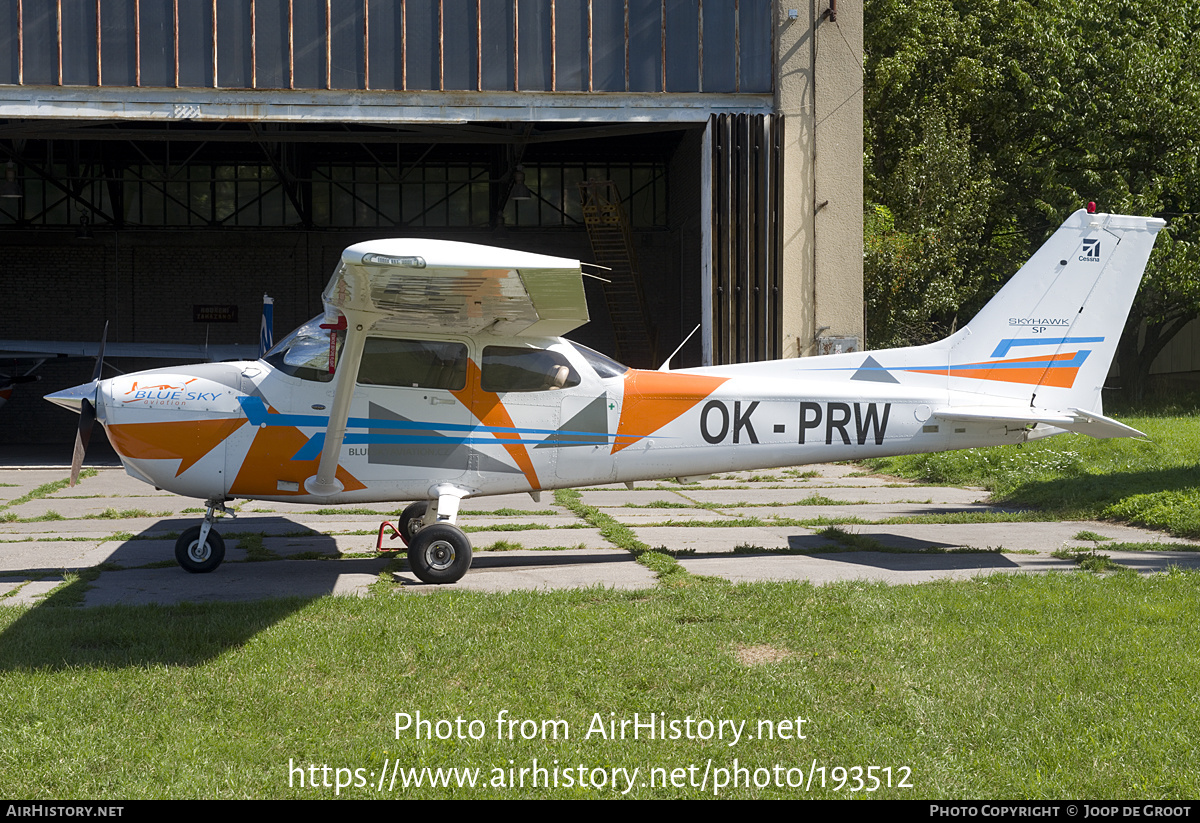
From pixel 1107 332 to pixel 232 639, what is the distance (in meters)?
7.57

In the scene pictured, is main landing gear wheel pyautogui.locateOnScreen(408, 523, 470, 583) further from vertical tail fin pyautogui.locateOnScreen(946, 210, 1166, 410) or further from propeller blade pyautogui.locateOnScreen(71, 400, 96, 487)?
vertical tail fin pyautogui.locateOnScreen(946, 210, 1166, 410)

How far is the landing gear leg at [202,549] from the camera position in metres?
7.71

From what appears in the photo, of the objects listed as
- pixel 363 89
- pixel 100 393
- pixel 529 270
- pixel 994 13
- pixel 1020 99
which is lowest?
pixel 100 393

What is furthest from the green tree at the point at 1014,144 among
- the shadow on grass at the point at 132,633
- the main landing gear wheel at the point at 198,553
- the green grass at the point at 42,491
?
the shadow on grass at the point at 132,633

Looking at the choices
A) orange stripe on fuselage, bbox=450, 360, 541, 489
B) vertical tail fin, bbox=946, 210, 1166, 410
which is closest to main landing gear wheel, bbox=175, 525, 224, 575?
orange stripe on fuselage, bbox=450, 360, 541, 489

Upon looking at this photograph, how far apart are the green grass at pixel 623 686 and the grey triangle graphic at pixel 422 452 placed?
1485 millimetres

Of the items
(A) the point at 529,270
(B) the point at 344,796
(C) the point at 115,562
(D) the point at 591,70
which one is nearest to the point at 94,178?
(D) the point at 591,70

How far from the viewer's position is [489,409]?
786 centimetres

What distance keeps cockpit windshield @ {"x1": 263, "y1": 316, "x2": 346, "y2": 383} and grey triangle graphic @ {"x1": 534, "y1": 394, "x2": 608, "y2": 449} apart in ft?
6.08

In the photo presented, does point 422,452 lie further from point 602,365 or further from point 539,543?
point 539,543

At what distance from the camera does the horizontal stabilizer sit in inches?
318

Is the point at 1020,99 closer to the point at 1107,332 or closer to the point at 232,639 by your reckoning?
the point at 1107,332

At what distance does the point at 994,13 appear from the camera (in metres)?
28.9

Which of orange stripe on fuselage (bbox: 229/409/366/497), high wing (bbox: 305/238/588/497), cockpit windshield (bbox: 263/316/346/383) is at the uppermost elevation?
high wing (bbox: 305/238/588/497)
